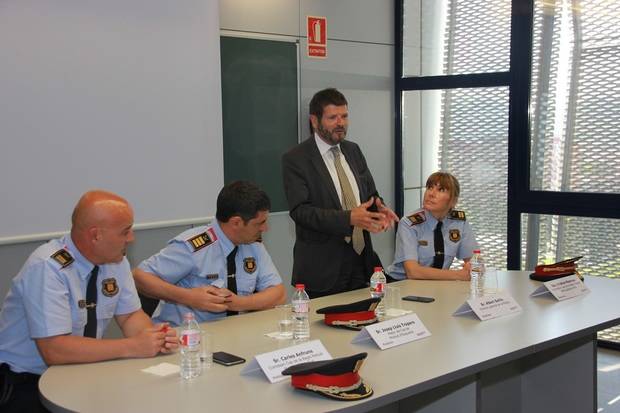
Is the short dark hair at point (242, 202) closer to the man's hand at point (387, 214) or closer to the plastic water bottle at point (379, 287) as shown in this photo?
the plastic water bottle at point (379, 287)

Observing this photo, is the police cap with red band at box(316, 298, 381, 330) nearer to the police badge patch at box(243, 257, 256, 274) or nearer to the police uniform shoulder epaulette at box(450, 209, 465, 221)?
the police badge patch at box(243, 257, 256, 274)

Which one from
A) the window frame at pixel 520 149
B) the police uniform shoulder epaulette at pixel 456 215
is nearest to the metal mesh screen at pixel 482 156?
the window frame at pixel 520 149

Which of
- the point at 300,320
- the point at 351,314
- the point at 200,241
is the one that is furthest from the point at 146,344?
the point at 351,314

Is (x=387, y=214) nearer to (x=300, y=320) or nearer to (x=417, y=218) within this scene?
(x=417, y=218)

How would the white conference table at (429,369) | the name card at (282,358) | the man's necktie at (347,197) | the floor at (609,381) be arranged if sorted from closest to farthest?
the white conference table at (429,369)
the name card at (282,358)
the man's necktie at (347,197)
the floor at (609,381)

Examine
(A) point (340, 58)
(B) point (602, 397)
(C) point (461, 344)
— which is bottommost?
(B) point (602, 397)

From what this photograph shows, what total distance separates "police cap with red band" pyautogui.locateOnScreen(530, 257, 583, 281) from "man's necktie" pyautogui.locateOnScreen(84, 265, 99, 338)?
228 cm

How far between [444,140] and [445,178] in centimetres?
269

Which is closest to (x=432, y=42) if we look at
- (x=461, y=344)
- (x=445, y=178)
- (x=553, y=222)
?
(x=553, y=222)

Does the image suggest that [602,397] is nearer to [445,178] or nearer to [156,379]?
[445,178]

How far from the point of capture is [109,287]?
2928 mm

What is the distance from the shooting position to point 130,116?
15.4ft

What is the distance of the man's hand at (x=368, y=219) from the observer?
12.4 feet

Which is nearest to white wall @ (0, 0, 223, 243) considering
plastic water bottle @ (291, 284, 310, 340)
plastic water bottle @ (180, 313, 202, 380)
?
plastic water bottle @ (291, 284, 310, 340)
